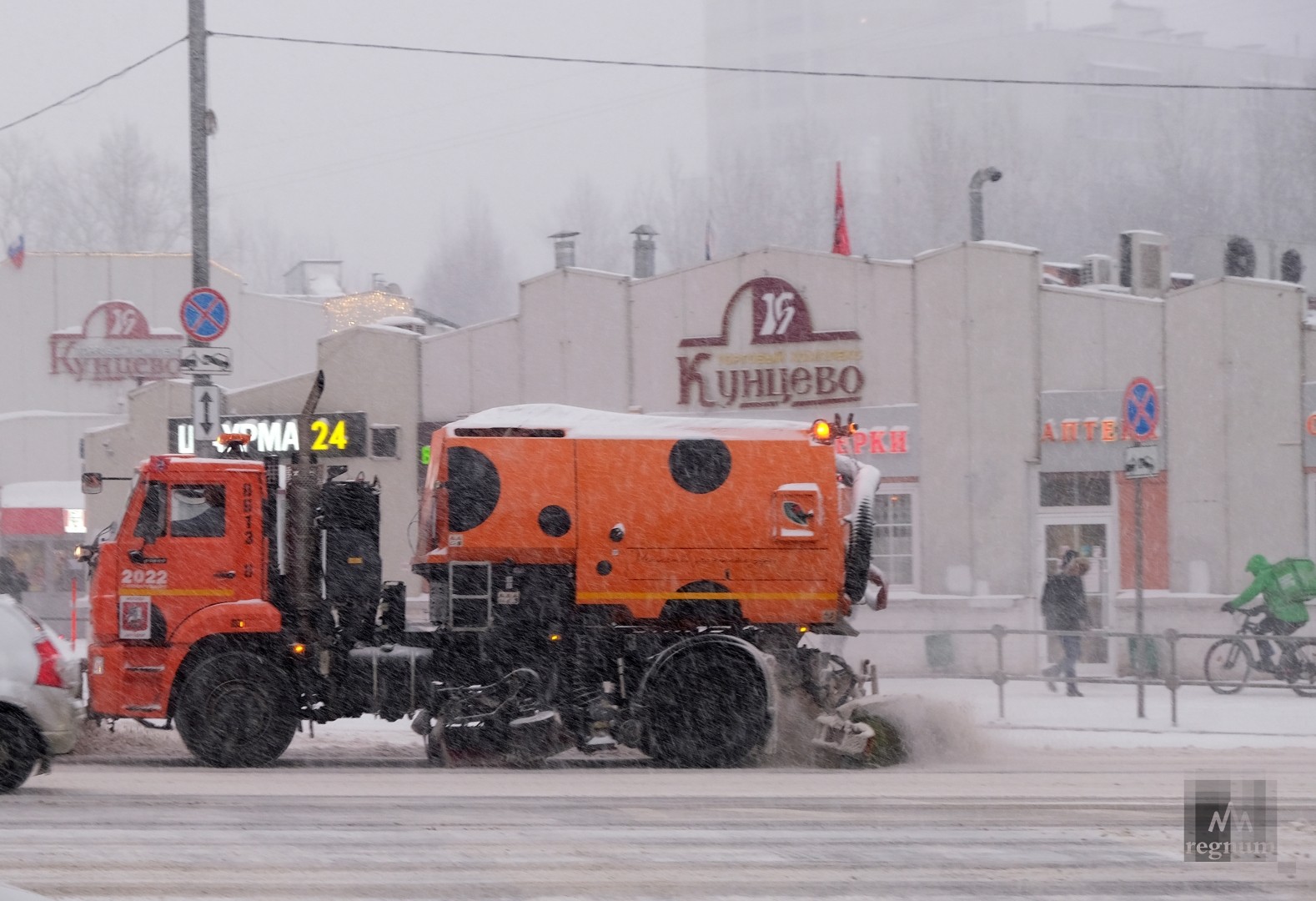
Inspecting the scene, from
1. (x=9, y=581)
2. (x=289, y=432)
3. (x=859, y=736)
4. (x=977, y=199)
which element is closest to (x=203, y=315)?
(x=859, y=736)

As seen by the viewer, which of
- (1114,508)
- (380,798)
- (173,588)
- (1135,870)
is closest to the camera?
(1135,870)

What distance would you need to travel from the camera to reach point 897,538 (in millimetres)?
22141

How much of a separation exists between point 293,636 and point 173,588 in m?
1.04

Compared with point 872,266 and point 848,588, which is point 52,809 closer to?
point 848,588

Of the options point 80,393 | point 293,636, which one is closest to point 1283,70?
point 80,393

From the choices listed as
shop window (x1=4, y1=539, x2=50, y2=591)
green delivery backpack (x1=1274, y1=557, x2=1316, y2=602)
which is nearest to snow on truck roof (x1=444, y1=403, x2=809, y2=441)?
green delivery backpack (x1=1274, y1=557, x2=1316, y2=602)

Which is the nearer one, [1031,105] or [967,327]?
[967,327]

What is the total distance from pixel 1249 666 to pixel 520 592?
10868 mm

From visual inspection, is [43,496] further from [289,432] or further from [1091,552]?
[1091,552]

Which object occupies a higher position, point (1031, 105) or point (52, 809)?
point (1031, 105)

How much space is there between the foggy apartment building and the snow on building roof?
2732 centimetres

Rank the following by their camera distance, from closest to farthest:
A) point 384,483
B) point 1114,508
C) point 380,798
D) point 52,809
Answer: point 52,809, point 380,798, point 1114,508, point 384,483

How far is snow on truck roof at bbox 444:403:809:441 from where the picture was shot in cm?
1257

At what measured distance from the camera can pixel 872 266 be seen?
73.1 feet
